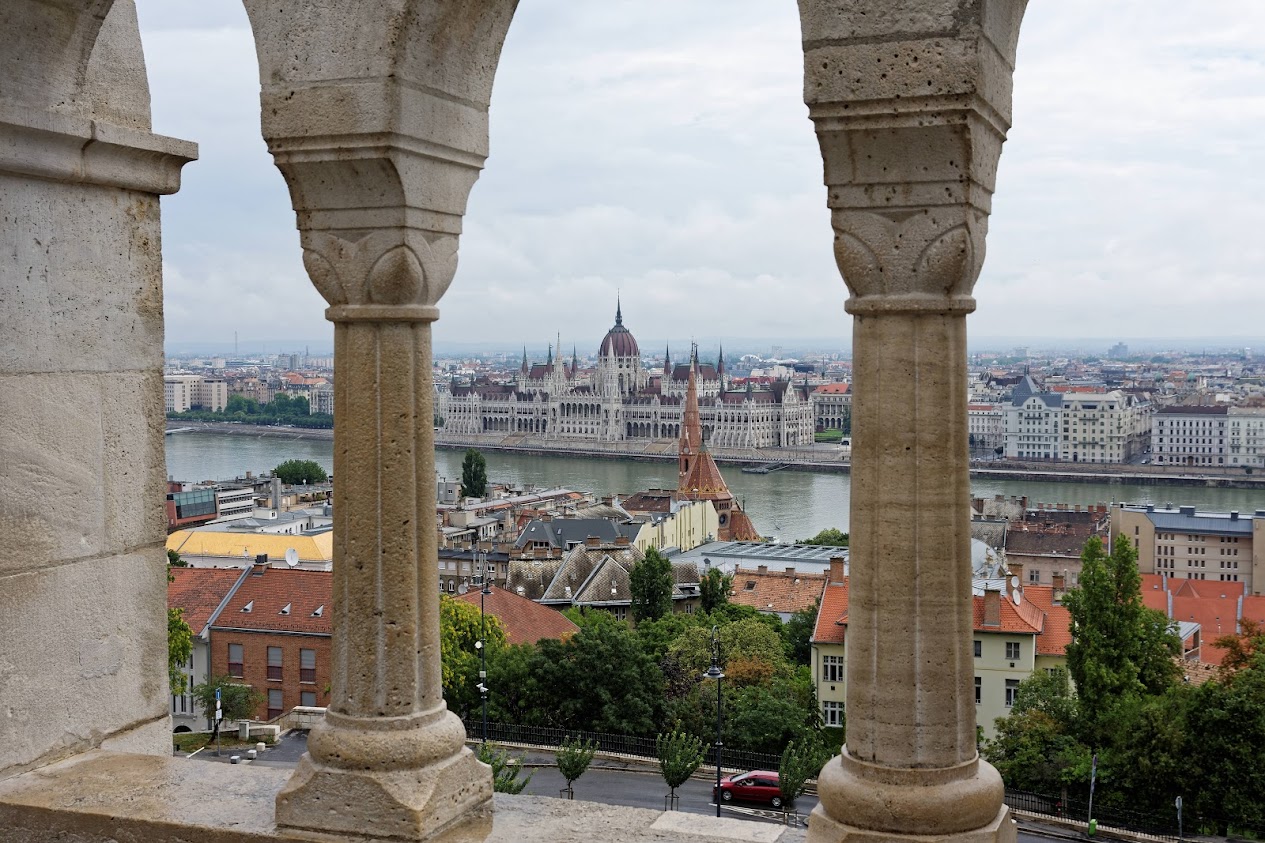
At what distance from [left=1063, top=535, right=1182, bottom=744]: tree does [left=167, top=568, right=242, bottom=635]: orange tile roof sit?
37.4 feet

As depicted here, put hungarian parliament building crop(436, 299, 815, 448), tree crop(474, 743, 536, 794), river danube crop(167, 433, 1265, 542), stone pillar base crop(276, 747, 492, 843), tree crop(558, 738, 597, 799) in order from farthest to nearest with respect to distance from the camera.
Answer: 1. hungarian parliament building crop(436, 299, 815, 448)
2. river danube crop(167, 433, 1265, 542)
3. tree crop(558, 738, 597, 799)
4. tree crop(474, 743, 536, 794)
5. stone pillar base crop(276, 747, 492, 843)

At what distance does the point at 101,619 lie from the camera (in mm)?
3523

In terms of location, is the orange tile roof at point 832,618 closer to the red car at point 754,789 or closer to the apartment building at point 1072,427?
the red car at point 754,789

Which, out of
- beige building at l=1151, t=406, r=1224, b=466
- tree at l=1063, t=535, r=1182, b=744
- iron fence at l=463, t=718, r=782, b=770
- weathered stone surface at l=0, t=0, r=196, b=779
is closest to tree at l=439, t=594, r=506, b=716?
iron fence at l=463, t=718, r=782, b=770

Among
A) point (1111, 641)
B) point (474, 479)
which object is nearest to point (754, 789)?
point (1111, 641)

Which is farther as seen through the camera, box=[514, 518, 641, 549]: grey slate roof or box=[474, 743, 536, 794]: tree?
box=[514, 518, 641, 549]: grey slate roof

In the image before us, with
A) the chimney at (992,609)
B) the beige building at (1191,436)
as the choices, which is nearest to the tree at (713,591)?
the chimney at (992,609)

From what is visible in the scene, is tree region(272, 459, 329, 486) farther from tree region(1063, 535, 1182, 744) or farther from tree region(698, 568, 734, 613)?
tree region(1063, 535, 1182, 744)

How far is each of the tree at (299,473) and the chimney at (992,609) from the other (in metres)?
43.6

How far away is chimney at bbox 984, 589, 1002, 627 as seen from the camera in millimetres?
17578

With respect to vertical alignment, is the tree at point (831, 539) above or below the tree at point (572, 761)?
below

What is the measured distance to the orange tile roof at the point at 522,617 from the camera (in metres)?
20.8

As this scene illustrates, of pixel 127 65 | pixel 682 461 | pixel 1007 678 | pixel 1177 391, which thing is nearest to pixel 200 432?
pixel 682 461

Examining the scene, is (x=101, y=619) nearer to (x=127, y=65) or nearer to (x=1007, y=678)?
(x=127, y=65)
